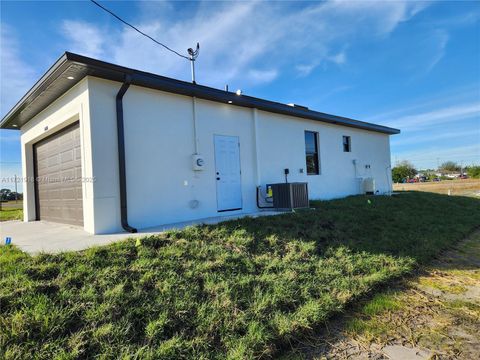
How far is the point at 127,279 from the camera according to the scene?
9.89 feet

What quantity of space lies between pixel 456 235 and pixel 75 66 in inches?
354

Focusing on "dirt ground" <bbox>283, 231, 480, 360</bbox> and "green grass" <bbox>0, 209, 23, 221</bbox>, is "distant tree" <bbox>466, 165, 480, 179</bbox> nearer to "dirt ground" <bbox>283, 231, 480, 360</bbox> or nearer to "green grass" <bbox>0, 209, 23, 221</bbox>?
"dirt ground" <bbox>283, 231, 480, 360</bbox>

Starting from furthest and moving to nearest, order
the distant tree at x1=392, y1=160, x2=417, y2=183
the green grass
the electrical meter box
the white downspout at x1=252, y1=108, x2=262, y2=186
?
the distant tree at x1=392, y1=160, x2=417, y2=183 → the green grass → the white downspout at x1=252, y1=108, x2=262, y2=186 → the electrical meter box

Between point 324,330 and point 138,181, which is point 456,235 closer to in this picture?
point 324,330

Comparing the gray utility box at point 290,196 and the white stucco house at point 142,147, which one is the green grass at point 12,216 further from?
the gray utility box at point 290,196

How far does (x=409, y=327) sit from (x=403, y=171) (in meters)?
58.4

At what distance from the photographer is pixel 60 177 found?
23.6 ft

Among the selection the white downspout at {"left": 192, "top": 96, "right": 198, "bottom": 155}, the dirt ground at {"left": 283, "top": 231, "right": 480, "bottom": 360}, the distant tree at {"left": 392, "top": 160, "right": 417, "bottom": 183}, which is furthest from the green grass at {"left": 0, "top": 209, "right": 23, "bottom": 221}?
the distant tree at {"left": 392, "top": 160, "right": 417, "bottom": 183}

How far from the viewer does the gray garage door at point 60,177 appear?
20.9 ft

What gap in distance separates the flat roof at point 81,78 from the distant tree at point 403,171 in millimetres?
49976

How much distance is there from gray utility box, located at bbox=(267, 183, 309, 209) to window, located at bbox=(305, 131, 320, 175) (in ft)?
9.60

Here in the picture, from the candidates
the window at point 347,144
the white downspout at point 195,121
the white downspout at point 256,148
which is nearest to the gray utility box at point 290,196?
the white downspout at point 256,148

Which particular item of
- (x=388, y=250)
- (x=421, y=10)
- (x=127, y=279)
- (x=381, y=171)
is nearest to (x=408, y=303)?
(x=388, y=250)

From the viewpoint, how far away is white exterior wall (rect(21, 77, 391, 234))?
17.8 feet
